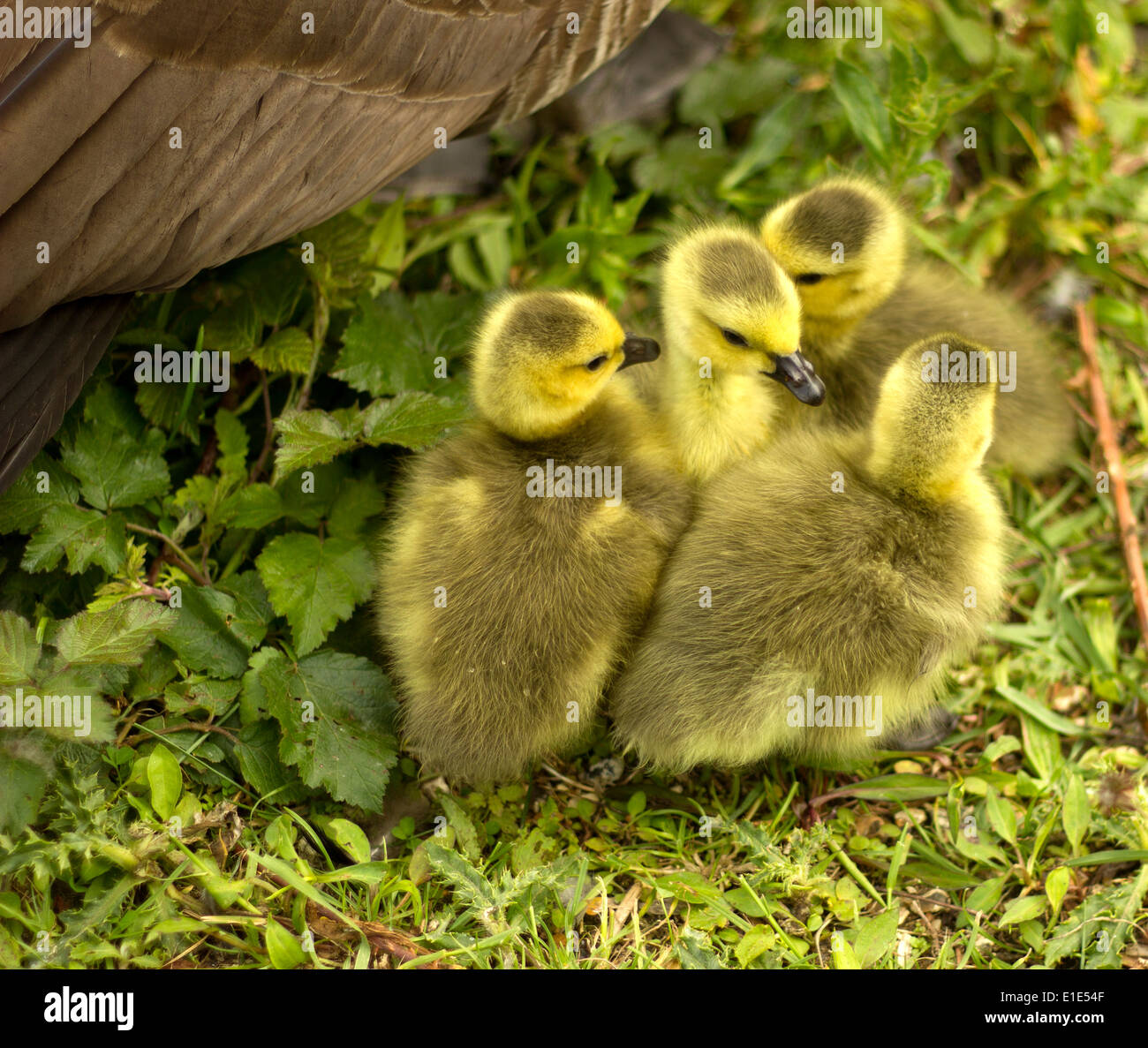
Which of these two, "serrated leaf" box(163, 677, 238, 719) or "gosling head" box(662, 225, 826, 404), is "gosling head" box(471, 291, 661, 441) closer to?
"gosling head" box(662, 225, 826, 404)

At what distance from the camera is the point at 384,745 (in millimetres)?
2143

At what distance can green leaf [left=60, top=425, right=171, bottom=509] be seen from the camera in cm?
223

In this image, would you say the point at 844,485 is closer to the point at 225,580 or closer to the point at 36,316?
the point at 225,580

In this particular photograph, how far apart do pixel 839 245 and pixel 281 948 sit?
1.65 meters

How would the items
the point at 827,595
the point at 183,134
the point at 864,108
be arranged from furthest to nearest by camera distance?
the point at 864,108
the point at 827,595
the point at 183,134

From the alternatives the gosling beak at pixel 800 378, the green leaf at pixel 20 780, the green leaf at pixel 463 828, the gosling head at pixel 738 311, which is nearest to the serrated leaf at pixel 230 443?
the green leaf at pixel 20 780

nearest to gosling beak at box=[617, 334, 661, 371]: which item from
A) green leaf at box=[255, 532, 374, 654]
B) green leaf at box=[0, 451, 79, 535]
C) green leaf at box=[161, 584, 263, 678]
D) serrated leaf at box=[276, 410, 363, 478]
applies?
serrated leaf at box=[276, 410, 363, 478]

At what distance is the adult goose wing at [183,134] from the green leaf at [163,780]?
1.85 ft

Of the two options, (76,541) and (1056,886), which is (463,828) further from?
(1056,886)

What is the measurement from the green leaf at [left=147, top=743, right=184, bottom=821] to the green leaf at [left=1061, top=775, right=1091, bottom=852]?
168cm

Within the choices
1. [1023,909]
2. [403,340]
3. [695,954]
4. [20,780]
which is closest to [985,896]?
[1023,909]

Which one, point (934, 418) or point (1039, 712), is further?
point (1039, 712)

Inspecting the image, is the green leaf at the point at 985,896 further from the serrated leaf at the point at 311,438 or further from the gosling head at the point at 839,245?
the serrated leaf at the point at 311,438

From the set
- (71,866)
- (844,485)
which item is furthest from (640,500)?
(71,866)
